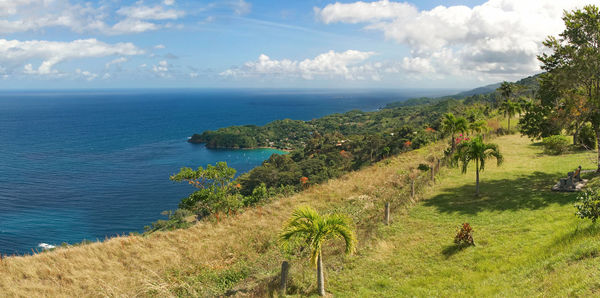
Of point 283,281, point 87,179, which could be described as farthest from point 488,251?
point 87,179

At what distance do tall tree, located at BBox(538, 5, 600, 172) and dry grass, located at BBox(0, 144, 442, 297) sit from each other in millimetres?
13394

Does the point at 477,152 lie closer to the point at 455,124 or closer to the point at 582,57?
the point at 582,57

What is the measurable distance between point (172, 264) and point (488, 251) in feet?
38.0

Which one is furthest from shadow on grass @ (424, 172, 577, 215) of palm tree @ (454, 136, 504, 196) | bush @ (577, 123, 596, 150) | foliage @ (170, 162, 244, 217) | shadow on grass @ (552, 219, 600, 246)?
foliage @ (170, 162, 244, 217)

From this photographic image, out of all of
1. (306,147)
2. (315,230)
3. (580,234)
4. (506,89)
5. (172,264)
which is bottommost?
(306,147)

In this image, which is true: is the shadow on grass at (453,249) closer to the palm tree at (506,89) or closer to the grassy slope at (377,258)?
the grassy slope at (377,258)

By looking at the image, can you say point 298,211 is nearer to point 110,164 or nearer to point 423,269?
point 423,269

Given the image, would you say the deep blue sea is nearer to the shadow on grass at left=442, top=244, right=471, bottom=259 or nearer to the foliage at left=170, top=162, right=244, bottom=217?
the foliage at left=170, top=162, right=244, bottom=217

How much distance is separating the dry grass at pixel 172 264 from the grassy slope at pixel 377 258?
0.04 metres

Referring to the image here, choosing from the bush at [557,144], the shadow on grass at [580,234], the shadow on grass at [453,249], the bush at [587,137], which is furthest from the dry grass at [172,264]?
the bush at [587,137]

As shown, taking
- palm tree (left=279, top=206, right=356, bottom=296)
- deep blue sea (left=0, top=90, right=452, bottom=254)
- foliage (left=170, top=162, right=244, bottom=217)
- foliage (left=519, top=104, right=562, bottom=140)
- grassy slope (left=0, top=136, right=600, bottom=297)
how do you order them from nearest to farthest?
palm tree (left=279, top=206, right=356, bottom=296) → grassy slope (left=0, top=136, right=600, bottom=297) → foliage (left=519, top=104, right=562, bottom=140) → foliage (left=170, top=162, right=244, bottom=217) → deep blue sea (left=0, top=90, right=452, bottom=254)

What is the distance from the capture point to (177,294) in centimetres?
946

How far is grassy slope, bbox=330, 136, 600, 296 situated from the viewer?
A: 8.00 m

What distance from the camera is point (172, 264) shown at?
37.3ft
